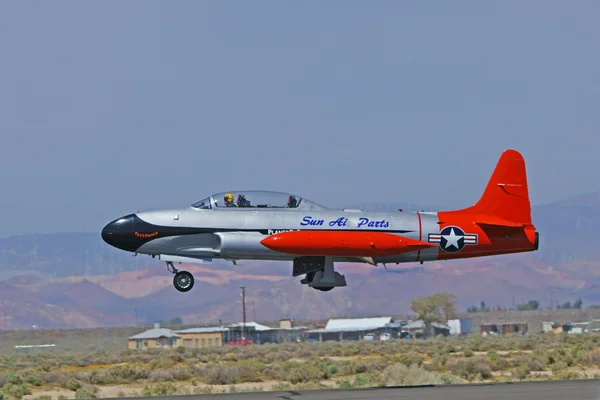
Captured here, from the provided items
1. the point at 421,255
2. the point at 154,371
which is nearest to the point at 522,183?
the point at 421,255

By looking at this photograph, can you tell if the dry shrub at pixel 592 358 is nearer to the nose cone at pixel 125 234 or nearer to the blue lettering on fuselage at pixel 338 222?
the blue lettering on fuselage at pixel 338 222

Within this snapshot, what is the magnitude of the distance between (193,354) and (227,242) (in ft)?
172

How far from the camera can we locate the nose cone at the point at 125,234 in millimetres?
41750

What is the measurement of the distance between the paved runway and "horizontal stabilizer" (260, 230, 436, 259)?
16.8 ft

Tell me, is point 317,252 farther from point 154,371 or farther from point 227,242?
point 154,371

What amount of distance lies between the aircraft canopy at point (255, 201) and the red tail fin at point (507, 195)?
271 inches

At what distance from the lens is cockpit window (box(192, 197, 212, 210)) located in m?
42.2

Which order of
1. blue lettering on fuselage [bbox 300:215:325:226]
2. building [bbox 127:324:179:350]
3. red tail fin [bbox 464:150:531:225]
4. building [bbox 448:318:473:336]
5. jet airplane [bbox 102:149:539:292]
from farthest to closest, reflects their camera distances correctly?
building [bbox 448:318:473:336] → building [bbox 127:324:179:350] → red tail fin [bbox 464:150:531:225] → blue lettering on fuselage [bbox 300:215:325:226] → jet airplane [bbox 102:149:539:292]

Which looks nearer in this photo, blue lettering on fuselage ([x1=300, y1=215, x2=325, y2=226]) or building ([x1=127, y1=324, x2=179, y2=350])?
blue lettering on fuselage ([x1=300, y1=215, x2=325, y2=226])

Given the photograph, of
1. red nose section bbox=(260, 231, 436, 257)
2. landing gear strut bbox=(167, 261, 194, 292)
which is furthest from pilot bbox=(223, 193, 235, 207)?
landing gear strut bbox=(167, 261, 194, 292)

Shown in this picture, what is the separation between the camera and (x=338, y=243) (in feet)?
137

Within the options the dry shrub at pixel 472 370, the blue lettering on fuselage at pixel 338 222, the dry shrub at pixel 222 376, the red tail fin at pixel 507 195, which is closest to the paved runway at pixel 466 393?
the blue lettering on fuselage at pixel 338 222

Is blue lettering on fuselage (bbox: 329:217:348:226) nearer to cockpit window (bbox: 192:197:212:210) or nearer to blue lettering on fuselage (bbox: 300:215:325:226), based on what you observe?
blue lettering on fuselage (bbox: 300:215:325:226)

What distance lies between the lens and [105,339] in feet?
544
